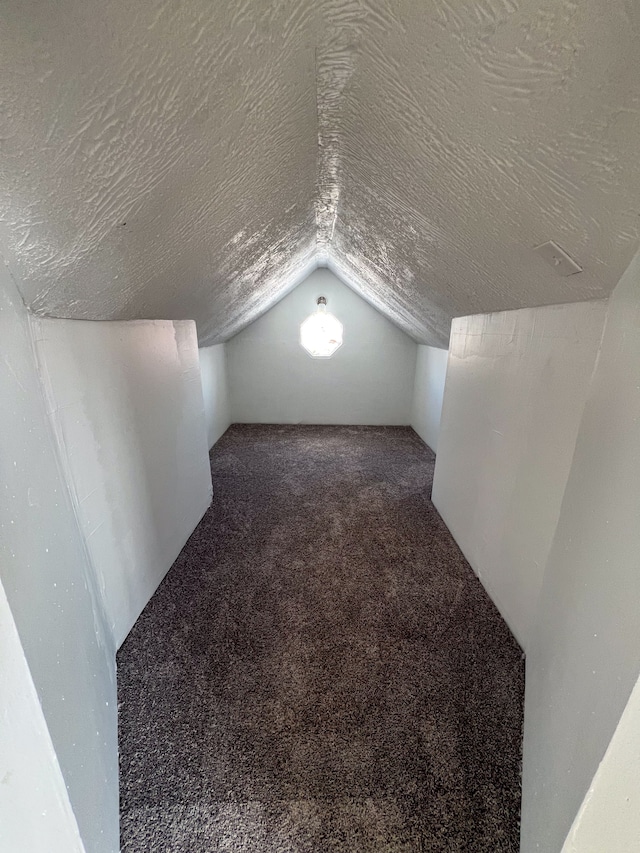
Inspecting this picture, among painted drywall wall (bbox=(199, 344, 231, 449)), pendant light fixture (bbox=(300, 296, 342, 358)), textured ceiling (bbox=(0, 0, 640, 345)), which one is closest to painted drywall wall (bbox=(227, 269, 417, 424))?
pendant light fixture (bbox=(300, 296, 342, 358))

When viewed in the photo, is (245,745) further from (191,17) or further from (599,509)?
(191,17)

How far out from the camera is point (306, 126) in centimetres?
78

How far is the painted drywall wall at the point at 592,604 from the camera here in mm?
600

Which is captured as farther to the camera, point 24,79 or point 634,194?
point 634,194

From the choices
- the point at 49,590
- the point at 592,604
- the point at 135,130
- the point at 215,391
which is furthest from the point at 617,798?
the point at 215,391

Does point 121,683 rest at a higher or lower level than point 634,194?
lower

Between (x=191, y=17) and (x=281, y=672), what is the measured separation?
1513mm

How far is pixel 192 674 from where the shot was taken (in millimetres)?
1178

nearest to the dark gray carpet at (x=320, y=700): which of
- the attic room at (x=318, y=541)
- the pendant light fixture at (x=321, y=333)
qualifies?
the attic room at (x=318, y=541)

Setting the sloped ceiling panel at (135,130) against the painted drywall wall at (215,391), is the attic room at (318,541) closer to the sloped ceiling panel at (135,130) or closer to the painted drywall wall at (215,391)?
the sloped ceiling panel at (135,130)

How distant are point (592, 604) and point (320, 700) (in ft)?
2.73

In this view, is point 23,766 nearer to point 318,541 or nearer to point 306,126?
point 306,126

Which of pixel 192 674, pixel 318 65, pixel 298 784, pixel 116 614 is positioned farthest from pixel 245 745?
pixel 318 65

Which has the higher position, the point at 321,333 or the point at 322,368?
the point at 321,333
